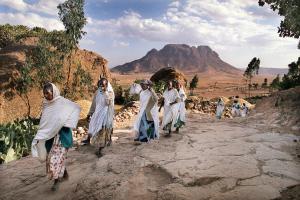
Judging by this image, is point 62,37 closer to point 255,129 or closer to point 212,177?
point 255,129

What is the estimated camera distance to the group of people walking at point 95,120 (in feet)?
22.3

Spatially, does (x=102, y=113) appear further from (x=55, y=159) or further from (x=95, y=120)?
(x=55, y=159)

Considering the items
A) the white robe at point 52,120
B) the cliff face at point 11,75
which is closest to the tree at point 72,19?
the cliff face at point 11,75

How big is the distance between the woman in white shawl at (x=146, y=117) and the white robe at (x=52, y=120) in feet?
11.8

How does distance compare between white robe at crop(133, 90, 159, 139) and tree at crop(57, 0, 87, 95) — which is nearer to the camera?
white robe at crop(133, 90, 159, 139)

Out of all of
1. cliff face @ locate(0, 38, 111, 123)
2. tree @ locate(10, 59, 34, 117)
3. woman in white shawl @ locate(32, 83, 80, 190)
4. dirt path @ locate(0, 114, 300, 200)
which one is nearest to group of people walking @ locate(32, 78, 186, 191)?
woman in white shawl @ locate(32, 83, 80, 190)

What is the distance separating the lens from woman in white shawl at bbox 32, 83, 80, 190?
22.2 feet

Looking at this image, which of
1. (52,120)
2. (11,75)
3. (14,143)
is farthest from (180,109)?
(11,75)

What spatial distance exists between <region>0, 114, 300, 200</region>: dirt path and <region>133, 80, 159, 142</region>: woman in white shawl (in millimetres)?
286

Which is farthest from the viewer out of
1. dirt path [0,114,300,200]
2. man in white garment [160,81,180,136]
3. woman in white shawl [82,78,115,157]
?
man in white garment [160,81,180,136]

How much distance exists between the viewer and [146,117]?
1045 cm

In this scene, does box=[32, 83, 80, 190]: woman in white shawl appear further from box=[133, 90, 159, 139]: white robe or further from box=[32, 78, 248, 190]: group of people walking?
box=[133, 90, 159, 139]: white robe

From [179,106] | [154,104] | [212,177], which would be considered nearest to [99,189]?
[212,177]

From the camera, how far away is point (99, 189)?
6.68 meters
